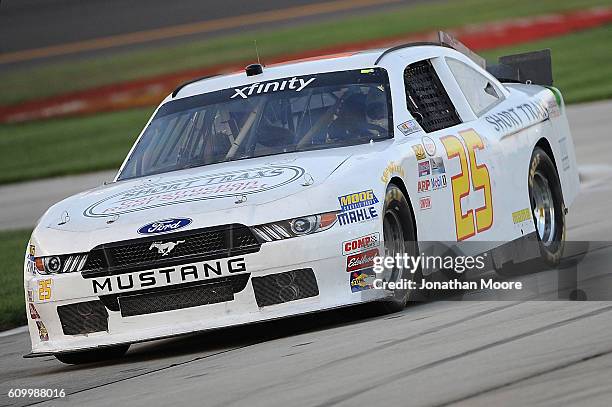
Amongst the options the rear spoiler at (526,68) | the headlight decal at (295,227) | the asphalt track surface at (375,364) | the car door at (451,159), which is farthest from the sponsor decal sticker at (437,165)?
the rear spoiler at (526,68)

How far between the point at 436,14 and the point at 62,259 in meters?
29.3

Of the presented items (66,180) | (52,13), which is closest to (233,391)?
(66,180)

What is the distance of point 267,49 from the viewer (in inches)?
1304

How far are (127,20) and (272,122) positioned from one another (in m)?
31.7

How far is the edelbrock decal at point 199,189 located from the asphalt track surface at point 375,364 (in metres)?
0.79

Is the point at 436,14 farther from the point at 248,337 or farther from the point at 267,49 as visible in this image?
the point at 248,337

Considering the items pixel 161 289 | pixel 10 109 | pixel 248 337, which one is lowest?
pixel 10 109

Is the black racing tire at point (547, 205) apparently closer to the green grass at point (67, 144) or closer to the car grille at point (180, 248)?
the car grille at point (180, 248)

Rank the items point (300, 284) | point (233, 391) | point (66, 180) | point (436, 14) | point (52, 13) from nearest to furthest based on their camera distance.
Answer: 1. point (233, 391)
2. point (300, 284)
3. point (66, 180)
4. point (436, 14)
5. point (52, 13)

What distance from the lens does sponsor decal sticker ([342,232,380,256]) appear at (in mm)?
7090

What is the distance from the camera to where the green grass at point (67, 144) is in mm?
23516

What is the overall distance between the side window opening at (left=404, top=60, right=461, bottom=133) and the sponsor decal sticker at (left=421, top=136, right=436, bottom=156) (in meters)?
0.21

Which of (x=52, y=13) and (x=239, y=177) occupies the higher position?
(x=239, y=177)

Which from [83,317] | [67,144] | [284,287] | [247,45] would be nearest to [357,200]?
[284,287]
